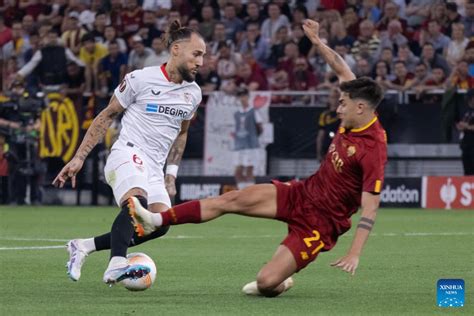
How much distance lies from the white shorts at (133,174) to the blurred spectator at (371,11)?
1440 cm

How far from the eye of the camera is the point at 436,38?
23.2 meters

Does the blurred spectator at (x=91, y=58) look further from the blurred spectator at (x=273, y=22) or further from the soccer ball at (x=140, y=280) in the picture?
the soccer ball at (x=140, y=280)

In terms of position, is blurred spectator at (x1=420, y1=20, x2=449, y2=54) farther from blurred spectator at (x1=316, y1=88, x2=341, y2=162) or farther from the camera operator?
the camera operator

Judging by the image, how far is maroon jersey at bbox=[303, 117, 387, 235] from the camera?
9523 mm

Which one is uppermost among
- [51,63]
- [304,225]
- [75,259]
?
[51,63]

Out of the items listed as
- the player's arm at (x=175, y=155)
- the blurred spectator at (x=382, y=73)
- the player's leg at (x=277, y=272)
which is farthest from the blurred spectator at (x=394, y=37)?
the player's leg at (x=277, y=272)

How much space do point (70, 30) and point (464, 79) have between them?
8209mm

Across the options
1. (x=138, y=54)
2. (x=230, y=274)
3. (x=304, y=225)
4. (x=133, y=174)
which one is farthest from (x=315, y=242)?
(x=138, y=54)

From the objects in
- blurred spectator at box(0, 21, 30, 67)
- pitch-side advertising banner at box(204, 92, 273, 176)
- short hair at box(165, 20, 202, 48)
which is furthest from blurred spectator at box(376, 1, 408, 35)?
short hair at box(165, 20, 202, 48)

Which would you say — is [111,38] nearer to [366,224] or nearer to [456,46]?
[456,46]

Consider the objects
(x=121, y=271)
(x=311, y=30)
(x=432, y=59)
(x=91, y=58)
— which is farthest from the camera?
(x=91, y=58)

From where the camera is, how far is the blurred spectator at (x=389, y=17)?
23922 mm

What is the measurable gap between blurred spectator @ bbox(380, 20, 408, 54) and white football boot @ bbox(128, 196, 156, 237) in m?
14.7

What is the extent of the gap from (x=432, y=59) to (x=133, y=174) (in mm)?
13527
